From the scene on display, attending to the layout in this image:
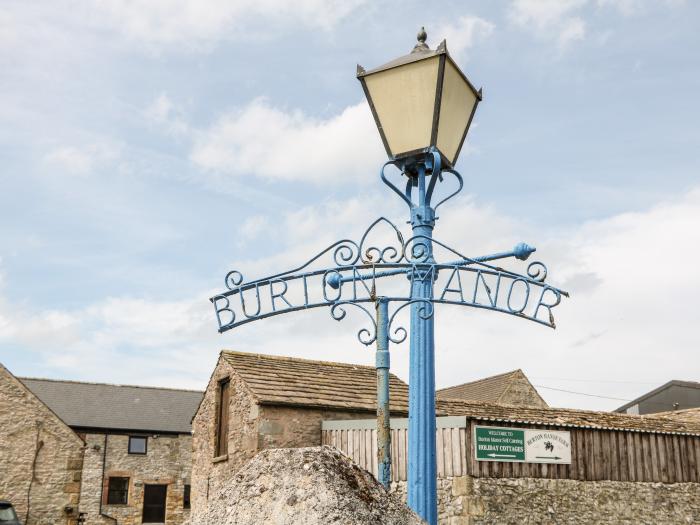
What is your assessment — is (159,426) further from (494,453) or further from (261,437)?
(494,453)

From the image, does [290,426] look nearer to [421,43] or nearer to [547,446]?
[547,446]

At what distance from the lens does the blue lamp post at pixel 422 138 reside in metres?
4.77

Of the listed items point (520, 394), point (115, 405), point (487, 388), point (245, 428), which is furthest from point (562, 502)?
point (115, 405)

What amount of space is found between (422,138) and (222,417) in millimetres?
17140

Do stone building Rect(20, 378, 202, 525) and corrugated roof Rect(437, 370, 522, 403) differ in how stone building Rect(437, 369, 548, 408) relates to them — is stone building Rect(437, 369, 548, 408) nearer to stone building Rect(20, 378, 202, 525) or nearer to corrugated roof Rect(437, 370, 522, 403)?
corrugated roof Rect(437, 370, 522, 403)

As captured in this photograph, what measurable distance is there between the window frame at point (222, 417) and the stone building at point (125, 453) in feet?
55.9

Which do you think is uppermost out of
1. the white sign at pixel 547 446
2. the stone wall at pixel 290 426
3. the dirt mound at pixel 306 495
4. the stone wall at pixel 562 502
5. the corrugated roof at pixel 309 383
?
the corrugated roof at pixel 309 383

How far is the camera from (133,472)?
37750mm

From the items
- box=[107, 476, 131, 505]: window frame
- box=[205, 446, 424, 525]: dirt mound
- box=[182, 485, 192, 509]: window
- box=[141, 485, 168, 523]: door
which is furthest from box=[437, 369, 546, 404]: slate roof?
box=[205, 446, 424, 525]: dirt mound

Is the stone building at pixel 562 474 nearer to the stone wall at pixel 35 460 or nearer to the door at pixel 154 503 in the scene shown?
the stone wall at pixel 35 460

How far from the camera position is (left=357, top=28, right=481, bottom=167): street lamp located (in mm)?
5000

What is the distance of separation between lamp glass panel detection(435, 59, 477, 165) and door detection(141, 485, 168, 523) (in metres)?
36.2

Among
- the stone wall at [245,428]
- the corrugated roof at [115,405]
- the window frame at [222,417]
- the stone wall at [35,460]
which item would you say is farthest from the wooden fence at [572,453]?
the corrugated roof at [115,405]

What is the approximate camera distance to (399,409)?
64.9 ft
